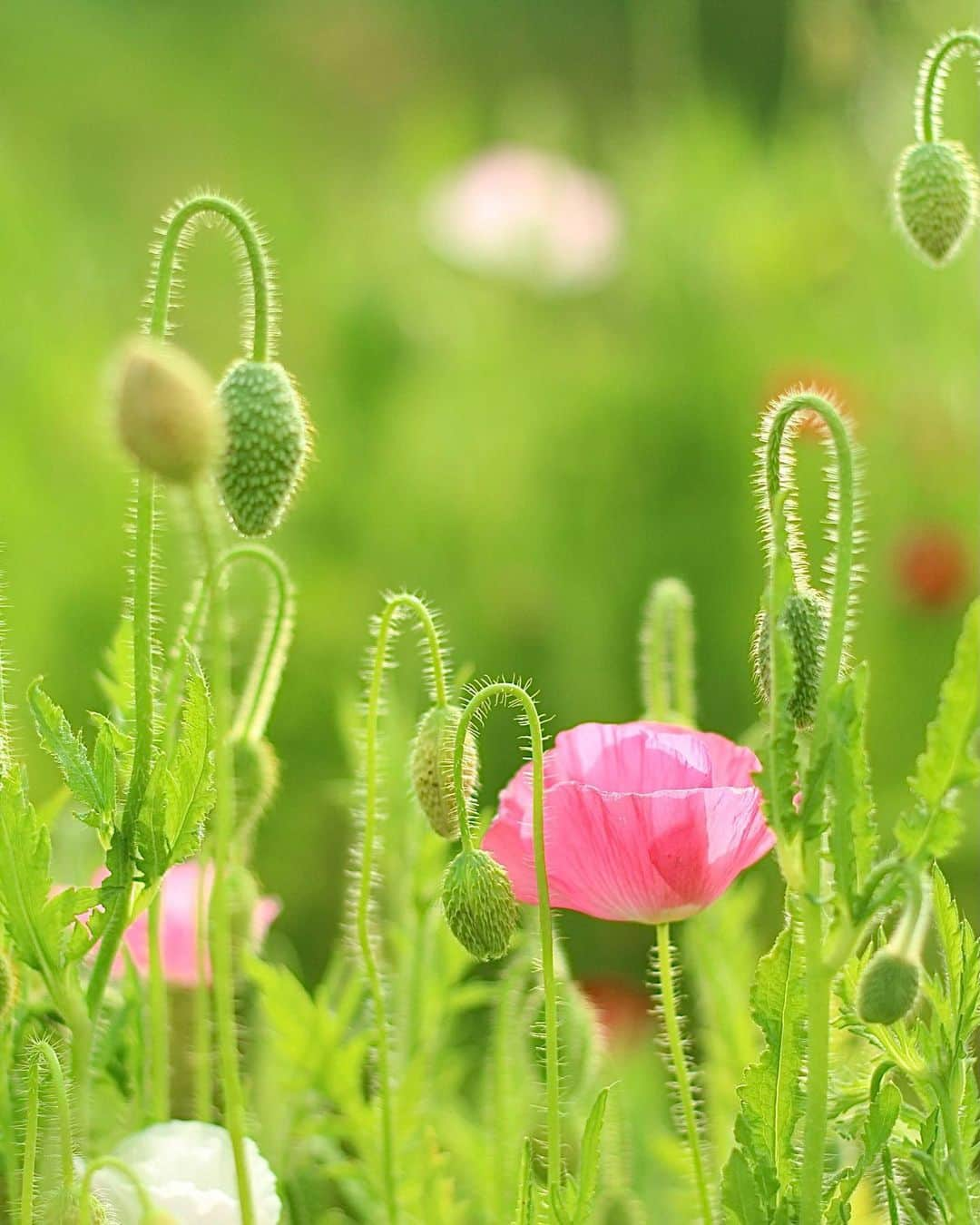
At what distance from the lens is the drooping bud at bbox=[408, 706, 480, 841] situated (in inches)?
32.7

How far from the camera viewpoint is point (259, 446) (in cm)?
80

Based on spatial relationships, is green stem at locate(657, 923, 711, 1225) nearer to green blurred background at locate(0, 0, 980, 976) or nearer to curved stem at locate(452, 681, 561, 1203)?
curved stem at locate(452, 681, 561, 1203)

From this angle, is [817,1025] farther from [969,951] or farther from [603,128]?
[603,128]

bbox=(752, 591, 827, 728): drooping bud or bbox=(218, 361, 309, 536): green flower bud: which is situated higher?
bbox=(218, 361, 309, 536): green flower bud

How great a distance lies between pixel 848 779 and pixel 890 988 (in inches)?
3.0

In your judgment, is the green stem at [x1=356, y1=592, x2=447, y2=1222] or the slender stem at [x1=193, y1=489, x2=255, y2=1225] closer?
the slender stem at [x1=193, y1=489, x2=255, y2=1225]

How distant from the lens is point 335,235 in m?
3.52

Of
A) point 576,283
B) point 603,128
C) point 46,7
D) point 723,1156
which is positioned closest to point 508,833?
point 723,1156

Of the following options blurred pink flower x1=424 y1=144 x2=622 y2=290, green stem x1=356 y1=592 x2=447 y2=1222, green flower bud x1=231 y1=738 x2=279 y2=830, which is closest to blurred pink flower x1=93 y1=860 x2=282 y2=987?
green flower bud x1=231 y1=738 x2=279 y2=830

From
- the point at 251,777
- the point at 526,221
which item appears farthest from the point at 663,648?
the point at 526,221

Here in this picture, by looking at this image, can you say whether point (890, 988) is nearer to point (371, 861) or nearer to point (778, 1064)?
point (778, 1064)

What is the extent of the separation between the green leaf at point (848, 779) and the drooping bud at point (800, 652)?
0.04m

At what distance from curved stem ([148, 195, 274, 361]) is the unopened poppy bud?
25cm

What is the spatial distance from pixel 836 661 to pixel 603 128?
4.48 metres
